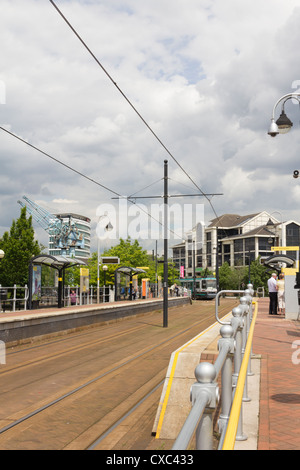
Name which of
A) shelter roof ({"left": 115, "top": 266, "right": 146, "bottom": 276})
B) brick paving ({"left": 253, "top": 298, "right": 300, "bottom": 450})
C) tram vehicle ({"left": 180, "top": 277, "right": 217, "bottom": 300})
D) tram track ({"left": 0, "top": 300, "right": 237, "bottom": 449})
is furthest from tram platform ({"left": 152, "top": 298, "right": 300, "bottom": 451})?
tram vehicle ({"left": 180, "top": 277, "right": 217, "bottom": 300})

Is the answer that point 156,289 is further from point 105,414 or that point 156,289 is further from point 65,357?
point 105,414

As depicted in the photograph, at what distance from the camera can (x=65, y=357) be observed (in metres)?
11.5

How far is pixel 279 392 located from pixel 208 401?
5023 mm

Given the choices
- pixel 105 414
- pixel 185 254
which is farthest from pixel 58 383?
pixel 185 254

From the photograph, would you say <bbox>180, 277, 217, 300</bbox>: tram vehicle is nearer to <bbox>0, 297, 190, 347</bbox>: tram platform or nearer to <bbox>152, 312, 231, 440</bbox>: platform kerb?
<bbox>0, 297, 190, 347</bbox>: tram platform

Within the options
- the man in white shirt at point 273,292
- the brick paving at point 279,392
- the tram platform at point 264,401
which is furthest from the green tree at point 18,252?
the tram platform at point 264,401

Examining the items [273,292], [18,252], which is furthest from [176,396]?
[18,252]

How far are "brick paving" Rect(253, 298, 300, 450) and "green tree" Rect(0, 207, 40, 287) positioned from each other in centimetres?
3951

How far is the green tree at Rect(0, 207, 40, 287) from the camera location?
48969 millimetres

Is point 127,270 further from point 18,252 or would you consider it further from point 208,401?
point 208,401

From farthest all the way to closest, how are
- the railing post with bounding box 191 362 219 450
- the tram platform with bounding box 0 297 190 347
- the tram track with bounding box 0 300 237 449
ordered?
the tram platform with bounding box 0 297 190 347
the tram track with bounding box 0 300 237 449
the railing post with bounding box 191 362 219 450

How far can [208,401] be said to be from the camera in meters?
1.95

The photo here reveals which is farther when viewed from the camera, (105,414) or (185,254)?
(185,254)
